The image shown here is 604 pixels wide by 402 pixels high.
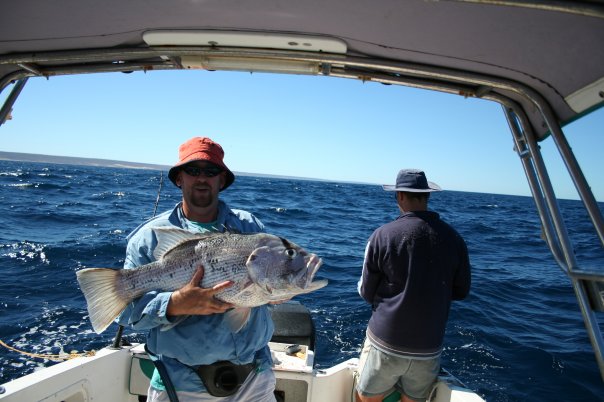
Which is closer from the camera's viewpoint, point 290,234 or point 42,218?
point 290,234

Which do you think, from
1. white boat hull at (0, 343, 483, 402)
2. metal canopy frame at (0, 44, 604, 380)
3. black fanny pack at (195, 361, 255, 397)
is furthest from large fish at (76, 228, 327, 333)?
white boat hull at (0, 343, 483, 402)

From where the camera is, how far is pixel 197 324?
2.61 m

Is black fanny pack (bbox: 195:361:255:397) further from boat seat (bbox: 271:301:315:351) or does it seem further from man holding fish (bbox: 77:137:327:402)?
boat seat (bbox: 271:301:315:351)

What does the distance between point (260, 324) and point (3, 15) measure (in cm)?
230

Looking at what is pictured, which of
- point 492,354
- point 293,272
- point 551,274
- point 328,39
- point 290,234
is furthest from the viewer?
point 290,234

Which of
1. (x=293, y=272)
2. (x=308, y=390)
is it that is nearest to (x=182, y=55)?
(x=293, y=272)

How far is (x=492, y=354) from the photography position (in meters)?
7.39

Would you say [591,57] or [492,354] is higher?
[591,57]

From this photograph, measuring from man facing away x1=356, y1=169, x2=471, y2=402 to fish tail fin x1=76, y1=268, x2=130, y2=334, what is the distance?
2.23m

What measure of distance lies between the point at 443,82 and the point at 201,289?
6.58ft

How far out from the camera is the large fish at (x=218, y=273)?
7.80 feet

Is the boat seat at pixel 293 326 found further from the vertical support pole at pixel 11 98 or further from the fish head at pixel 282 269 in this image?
the vertical support pole at pixel 11 98

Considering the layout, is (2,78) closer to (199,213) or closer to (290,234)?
(199,213)

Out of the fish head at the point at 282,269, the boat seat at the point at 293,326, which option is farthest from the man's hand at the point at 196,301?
the boat seat at the point at 293,326
